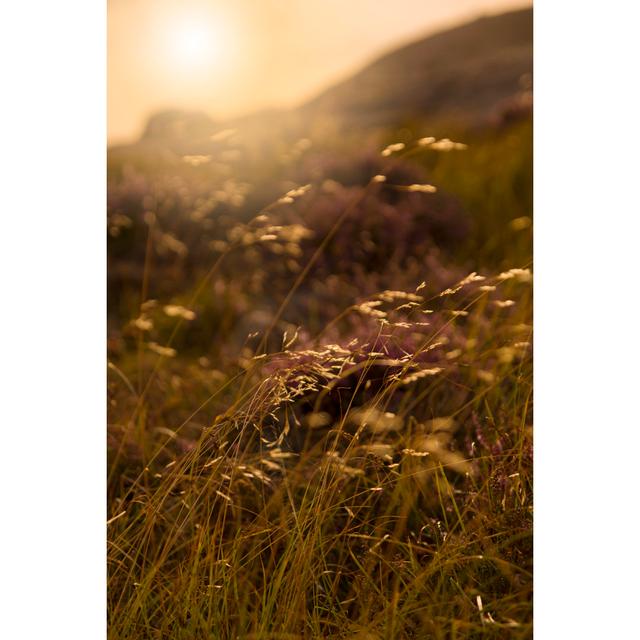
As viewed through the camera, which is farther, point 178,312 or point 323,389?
point 178,312

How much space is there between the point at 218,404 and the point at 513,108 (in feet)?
3.15

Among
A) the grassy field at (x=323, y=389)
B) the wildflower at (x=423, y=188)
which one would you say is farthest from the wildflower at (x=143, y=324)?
the wildflower at (x=423, y=188)

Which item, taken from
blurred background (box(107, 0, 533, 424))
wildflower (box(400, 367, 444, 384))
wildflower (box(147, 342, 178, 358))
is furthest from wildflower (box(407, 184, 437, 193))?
wildflower (box(147, 342, 178, 358))

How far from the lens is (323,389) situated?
1444 mm

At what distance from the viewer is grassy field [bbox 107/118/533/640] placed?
140cm

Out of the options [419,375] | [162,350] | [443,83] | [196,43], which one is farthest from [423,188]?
[162,350]

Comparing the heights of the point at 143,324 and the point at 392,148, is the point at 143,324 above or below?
below

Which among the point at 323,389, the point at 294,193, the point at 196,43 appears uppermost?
the point at 196,43
